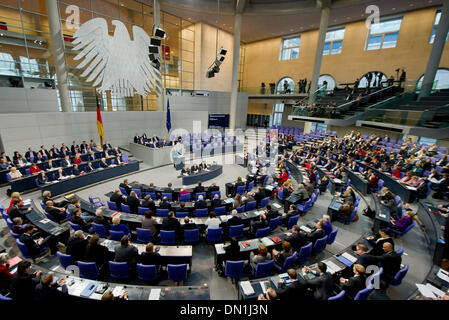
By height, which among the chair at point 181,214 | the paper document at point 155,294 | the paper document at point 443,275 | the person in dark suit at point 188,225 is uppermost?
the paper document at point 443,275

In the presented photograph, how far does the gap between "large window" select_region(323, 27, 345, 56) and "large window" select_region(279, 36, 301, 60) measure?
3.46 m

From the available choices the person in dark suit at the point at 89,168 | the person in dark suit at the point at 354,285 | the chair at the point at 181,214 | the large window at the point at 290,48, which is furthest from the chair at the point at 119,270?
the large window at the point at 290,48

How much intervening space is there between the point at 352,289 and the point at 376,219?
359 centimetres

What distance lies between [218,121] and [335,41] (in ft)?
49.9

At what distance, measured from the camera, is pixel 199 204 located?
6914 mm

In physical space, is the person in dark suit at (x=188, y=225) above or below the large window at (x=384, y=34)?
below

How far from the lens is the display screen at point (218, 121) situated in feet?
76.6

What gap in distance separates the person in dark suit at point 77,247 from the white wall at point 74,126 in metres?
10.9

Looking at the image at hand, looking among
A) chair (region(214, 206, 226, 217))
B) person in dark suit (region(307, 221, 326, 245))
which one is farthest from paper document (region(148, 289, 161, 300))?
person in dark suit (region(307, 221, 326, 245))

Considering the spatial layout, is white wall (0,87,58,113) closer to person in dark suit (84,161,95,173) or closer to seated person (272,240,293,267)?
person in dark suit (84,161,95,173)

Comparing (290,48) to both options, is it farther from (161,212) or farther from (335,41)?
(161,212)

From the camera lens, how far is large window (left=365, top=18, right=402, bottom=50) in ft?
61.4

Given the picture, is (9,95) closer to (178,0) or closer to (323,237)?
(178,0)

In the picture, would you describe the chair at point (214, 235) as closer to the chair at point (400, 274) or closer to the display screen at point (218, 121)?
the chair at point (400, 274)
